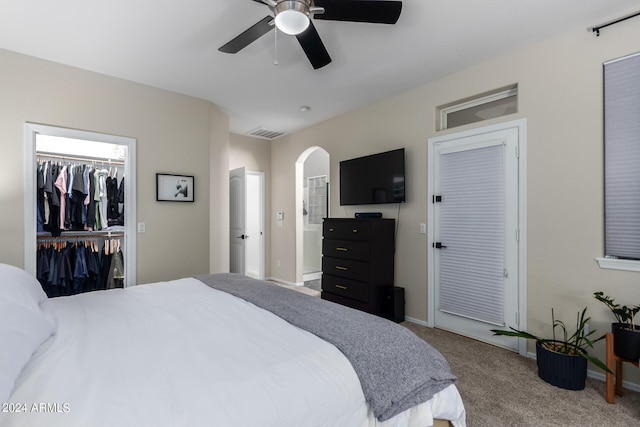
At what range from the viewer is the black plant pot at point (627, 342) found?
182 cm

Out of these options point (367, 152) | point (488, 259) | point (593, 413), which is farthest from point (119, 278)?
point (593, 413)

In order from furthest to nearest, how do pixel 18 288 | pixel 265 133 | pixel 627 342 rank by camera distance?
pixel 265 133, pixel 627 342, pixel 18 288

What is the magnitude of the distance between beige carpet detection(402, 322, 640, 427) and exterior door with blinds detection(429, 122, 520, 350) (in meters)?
0.42

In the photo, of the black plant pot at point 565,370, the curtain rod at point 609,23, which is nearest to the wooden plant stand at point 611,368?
the black plant pot at point 565,370

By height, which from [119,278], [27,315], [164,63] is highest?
[164,63]

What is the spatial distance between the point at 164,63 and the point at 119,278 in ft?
8.30

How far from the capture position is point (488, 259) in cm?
278

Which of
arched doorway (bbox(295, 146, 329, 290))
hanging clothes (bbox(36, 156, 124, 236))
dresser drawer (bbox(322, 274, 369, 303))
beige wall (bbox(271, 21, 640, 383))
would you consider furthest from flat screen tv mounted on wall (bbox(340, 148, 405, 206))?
hanging clothes (bbox(36, 156, 124, 236))

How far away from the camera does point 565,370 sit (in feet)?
6.63

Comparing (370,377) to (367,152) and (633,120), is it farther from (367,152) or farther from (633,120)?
(367,152)

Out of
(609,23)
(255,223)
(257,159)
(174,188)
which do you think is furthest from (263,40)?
(255,223)

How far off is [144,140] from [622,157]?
417 cm

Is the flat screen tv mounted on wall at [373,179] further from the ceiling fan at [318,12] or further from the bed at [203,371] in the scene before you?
the bed at [203,371]

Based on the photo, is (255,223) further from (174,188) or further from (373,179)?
(373,179)
